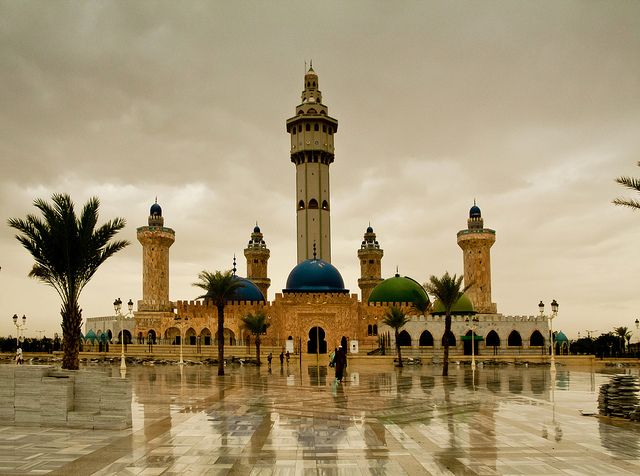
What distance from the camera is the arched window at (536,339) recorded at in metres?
56.0

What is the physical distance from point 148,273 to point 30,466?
58418 mm

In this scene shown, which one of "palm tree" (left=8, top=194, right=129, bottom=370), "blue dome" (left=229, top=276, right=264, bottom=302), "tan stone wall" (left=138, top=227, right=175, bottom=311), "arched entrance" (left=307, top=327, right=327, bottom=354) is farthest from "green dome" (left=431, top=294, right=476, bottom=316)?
"palm tree" (left=8, top=194, right=129, bottom=370)

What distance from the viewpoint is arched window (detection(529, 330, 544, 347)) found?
56000 mm

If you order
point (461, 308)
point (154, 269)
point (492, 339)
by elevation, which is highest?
point (154, 269)

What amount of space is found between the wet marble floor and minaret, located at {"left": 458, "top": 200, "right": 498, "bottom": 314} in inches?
1804

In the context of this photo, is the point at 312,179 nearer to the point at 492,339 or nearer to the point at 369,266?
the point at 369,266

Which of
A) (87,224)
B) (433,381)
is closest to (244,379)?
(433,381)

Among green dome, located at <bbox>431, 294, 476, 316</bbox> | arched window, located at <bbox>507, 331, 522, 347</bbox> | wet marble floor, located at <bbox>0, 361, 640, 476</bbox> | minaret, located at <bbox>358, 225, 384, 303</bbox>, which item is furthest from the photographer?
minaret, located at <bbox>358, 225, 384, 303</bbox>

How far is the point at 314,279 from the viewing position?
193 ft

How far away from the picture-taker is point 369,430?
1317 cm

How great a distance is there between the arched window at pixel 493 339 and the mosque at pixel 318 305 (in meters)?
0.09

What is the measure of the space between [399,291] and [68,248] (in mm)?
45531

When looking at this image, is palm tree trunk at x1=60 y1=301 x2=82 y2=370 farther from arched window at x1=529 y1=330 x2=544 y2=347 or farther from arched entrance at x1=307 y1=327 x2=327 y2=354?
arched window at x1=529 y1=330 x2=544 y2=347

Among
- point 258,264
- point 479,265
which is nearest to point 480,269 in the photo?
point 479,265
